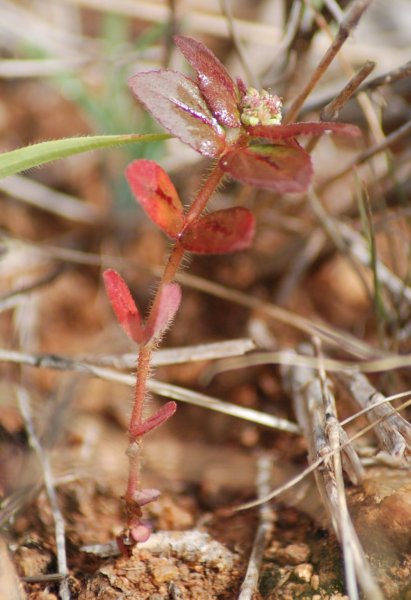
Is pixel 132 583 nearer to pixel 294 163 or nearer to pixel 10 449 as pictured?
pixel 10 449

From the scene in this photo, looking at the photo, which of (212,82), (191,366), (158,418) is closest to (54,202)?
(191,366)

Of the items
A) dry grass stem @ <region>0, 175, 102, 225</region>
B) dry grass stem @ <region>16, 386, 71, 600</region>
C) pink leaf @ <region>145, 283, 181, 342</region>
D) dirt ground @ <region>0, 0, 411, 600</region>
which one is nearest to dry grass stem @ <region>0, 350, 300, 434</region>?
dirt ground @ <region>0, 0, 411, 600</region>

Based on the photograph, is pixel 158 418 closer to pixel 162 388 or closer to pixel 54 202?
pixel 162 388

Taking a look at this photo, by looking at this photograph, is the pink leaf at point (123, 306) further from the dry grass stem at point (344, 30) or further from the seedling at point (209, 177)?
the dry grass stem at point (344, 30)

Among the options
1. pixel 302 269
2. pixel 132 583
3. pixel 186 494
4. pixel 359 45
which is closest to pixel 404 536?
pixel 132 583

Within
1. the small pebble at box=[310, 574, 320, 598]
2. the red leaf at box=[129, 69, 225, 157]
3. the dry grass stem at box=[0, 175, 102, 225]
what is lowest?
the small pebble at box=[310, 574, 320, 598]

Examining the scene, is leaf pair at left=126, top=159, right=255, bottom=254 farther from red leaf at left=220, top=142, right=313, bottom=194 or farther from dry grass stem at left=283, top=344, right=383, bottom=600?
dry grass stem at left=283, top=344, right=383, bottom=600
